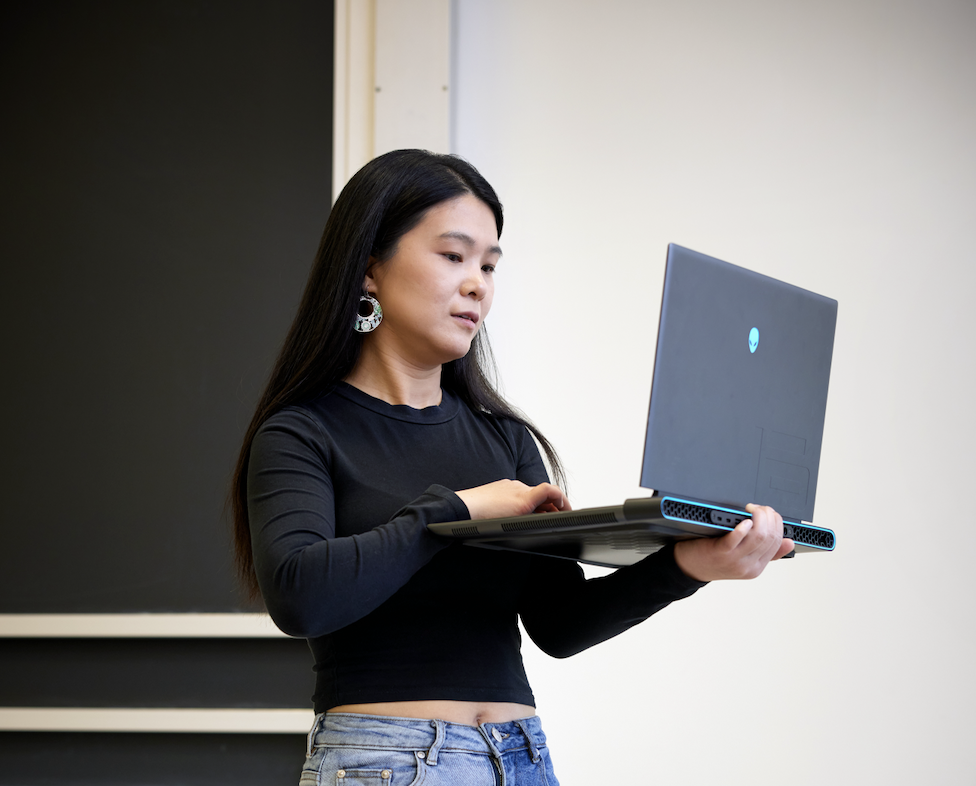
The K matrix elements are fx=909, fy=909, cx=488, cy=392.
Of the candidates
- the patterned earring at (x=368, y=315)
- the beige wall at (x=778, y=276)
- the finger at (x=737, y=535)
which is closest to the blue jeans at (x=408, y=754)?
the finger at (x=737, y=535)

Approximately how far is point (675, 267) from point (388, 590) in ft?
1.42

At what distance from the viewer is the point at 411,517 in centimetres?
96

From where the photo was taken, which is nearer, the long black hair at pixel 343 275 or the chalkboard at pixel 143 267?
the long black hair at pixel 343 275

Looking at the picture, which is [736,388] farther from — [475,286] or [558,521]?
[475,286]

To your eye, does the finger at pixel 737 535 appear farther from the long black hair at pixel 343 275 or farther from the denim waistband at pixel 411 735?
the long black hair at pixel 343 275

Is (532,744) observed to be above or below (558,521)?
below

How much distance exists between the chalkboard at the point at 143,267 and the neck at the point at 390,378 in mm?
1001

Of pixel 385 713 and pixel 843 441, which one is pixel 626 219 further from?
pixel 385 713

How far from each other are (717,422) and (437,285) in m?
0.44

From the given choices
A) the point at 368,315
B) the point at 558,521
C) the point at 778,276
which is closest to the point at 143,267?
the point at 368,315

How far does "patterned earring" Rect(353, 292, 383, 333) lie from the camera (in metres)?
1.23

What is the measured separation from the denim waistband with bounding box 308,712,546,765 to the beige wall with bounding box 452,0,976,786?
3.57ft

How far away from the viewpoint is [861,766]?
6.70ft

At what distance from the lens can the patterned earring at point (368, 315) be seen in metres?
1.23
